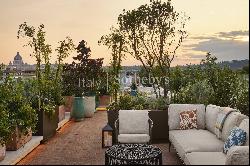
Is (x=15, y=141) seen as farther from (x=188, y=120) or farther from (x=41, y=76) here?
(x=188, y=120)

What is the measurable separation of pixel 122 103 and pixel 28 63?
3436 millimetres

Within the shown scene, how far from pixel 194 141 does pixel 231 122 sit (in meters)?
0.66

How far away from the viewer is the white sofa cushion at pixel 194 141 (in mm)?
5484

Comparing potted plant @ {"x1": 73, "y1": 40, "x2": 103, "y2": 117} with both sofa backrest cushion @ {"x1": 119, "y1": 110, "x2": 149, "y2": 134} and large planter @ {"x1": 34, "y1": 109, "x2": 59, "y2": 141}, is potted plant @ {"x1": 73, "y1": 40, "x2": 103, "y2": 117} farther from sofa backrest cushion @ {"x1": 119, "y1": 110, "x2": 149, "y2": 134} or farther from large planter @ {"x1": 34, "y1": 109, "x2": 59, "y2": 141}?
sofa backrest cushion @ {"x1": 119, "y1": 110, "x2": 149, "y2": 134}

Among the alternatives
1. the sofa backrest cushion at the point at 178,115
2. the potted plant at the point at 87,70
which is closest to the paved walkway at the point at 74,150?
the sofa backrest cushion at the point at 178,115

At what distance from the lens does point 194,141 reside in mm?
5883

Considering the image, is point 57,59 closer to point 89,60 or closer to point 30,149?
point 89,60

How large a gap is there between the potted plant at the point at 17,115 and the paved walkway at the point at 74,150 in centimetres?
39

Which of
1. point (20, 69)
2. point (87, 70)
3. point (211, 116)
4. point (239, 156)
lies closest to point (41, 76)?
point (20, 69)

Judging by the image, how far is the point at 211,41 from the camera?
11.0 metres

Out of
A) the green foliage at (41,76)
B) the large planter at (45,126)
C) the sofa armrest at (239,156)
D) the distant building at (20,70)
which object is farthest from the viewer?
the green foliage at (41,76)

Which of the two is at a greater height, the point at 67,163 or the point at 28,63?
the point at 28,63

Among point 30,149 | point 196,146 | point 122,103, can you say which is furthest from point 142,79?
point 196,146

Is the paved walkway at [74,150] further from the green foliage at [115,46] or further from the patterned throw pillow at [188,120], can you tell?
the green foliage at [115,46]
